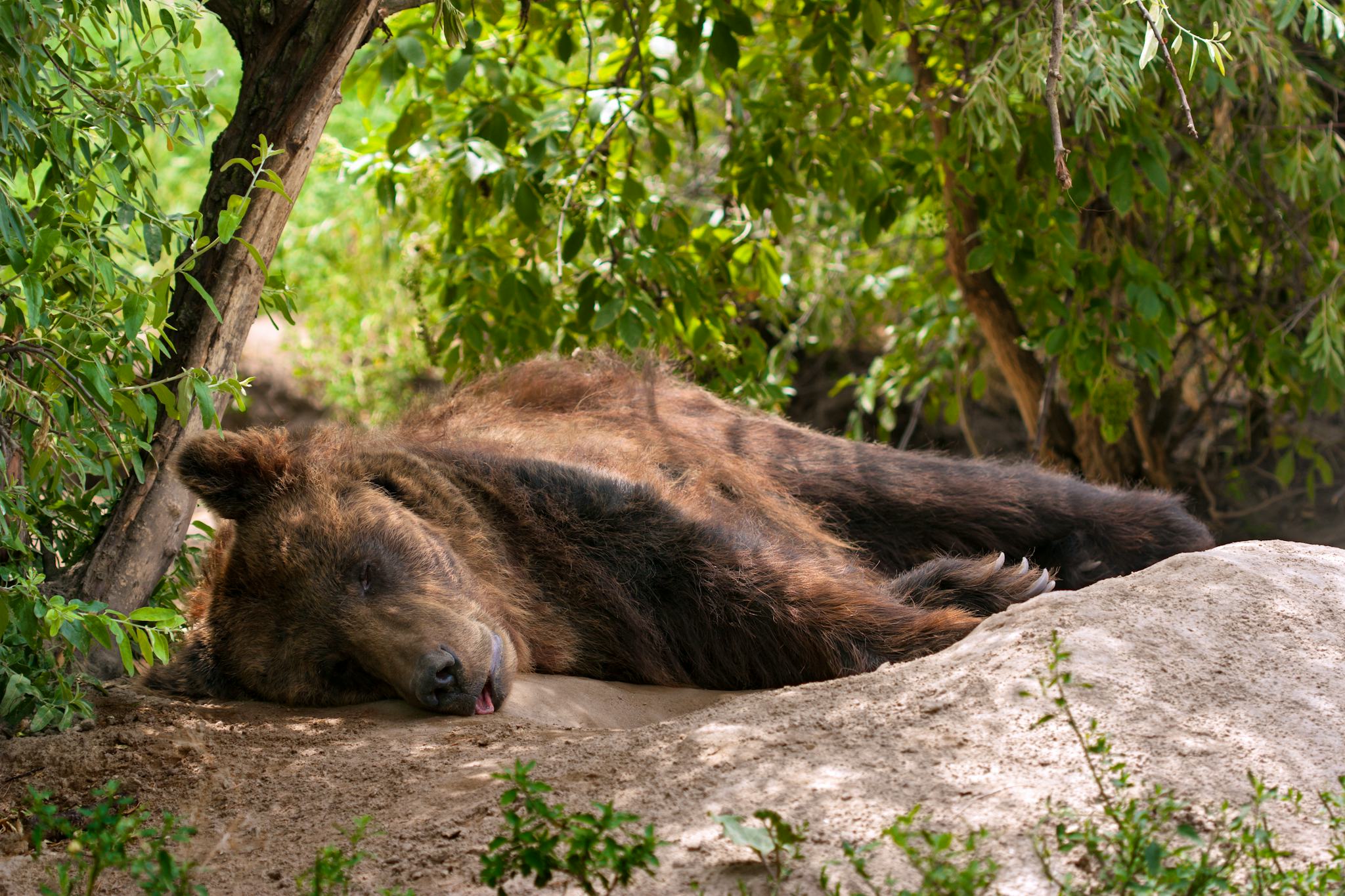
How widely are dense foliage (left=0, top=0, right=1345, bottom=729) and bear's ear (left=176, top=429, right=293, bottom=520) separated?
26 cm

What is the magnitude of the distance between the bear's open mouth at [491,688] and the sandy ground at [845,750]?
9cm

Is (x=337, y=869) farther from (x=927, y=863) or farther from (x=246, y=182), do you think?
(x=246, y=182)

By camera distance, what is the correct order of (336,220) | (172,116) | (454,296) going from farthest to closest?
1. (336,220)
2. (454,296)
3. (172,116)

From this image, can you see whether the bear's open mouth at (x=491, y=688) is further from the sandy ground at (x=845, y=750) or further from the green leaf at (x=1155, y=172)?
the green leaf at (x=1155, y=172)

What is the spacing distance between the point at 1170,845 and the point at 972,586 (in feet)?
6.97

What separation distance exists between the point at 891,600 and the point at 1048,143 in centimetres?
244

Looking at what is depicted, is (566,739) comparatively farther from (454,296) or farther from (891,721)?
(454,296)

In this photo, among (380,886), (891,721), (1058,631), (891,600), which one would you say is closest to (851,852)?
(891,721)

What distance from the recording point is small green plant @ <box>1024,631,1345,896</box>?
187 cm

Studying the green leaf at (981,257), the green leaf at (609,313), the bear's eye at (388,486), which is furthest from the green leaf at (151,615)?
the green leaf at (981,257)

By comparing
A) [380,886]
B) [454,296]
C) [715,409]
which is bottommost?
[380,886]

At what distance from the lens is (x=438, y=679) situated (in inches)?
137

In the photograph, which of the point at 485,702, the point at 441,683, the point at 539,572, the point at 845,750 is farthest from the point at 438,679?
the point at 845,750

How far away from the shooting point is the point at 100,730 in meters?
3.29
